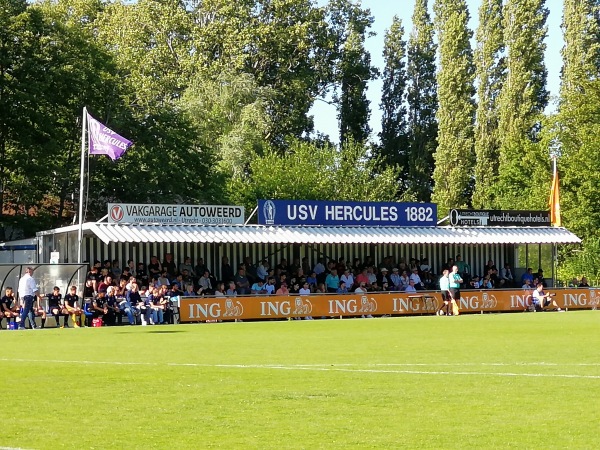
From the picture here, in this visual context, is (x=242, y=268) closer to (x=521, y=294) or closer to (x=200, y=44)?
(x=521, y=294)

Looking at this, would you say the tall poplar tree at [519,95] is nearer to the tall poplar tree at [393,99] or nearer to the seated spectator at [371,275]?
the tall poplar tree at [393,99]

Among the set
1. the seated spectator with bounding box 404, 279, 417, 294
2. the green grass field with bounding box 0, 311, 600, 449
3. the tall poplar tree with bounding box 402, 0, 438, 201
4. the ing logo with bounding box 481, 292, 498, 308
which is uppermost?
the tall poplar tree with bounding box 402, 0, 438, 201

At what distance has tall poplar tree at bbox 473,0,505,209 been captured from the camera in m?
81.8

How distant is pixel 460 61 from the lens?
8250 centimetres

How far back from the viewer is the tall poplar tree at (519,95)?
259 ft

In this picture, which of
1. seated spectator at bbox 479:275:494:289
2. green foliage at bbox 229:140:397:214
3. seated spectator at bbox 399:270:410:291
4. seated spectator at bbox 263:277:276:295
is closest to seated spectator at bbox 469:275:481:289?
seated spectator at bbox 479:275:494:289

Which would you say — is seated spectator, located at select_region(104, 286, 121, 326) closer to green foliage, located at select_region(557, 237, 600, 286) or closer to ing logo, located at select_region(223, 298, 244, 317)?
ing logo, located at select_region(223, 298, 244, 317)

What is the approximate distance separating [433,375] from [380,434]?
5064 mm

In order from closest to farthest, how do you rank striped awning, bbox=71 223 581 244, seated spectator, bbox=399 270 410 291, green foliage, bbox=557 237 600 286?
striped awning, bbox=71 223 581 244 → seated spectator, bbox=399 270 410 291 → green foliage, bbox=557 237 600 286

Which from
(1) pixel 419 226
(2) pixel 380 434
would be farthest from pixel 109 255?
(2) pixel 380 434

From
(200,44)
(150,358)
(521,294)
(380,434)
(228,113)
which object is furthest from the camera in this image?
(200,44)

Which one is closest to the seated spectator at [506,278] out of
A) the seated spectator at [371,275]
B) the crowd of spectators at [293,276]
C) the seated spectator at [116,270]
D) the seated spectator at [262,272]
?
the crowd of spectators at [293,276]

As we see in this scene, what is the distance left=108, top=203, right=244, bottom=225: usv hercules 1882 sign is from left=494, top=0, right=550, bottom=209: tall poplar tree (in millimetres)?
39385

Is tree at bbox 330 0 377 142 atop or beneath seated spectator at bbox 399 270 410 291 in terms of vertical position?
atop
